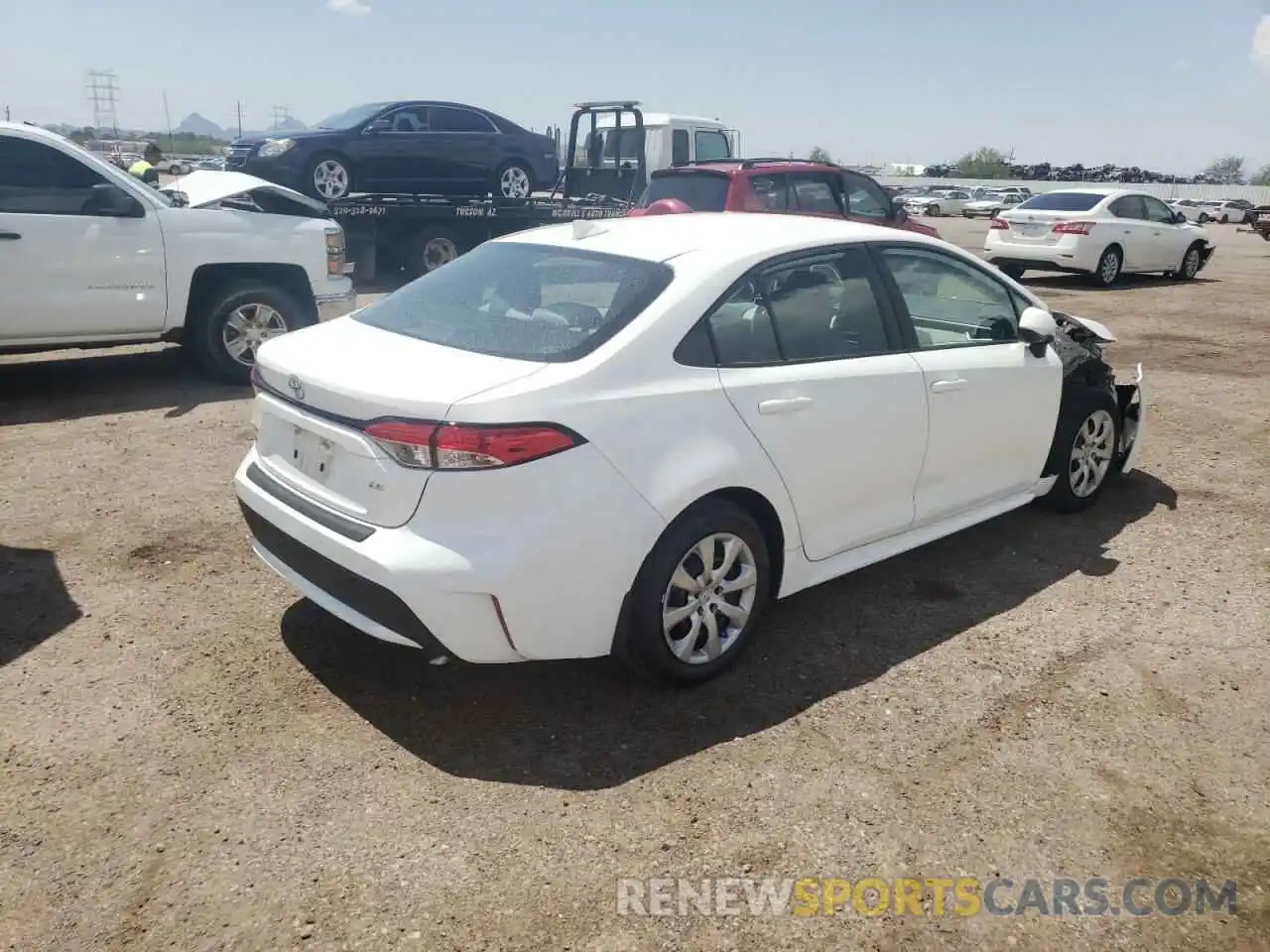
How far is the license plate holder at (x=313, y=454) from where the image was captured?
128 inches

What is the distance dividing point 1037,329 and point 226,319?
19.6 ft

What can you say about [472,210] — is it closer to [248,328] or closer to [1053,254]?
[248,328]

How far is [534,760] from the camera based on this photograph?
126 inches

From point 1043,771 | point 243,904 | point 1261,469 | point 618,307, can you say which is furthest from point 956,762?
point 1261,469

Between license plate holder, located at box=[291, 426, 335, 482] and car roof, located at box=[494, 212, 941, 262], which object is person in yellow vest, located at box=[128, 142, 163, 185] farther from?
license plate holder, located at box=[291, 426, 335, 482]

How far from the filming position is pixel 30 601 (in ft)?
13.7

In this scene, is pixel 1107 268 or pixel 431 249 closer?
pixel 431 249

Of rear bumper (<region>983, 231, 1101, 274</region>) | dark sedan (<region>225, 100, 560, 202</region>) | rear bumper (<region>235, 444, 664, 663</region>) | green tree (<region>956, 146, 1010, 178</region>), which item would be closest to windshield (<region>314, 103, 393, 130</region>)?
dark sedan (<region>225, 100, 560, 202</region>)

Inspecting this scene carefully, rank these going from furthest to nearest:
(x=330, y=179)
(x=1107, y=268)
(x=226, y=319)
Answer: (x=1107, y=268), (x=330, y=179), (x=226, y=319)

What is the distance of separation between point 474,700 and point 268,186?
6.57 m

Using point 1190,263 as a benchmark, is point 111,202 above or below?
above

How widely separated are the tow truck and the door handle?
10251 mm

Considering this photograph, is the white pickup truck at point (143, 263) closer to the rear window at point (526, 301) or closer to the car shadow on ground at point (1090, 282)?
the rear window at point (526, 301)

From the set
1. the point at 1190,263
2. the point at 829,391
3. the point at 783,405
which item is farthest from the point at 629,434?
the point at 1190,263
